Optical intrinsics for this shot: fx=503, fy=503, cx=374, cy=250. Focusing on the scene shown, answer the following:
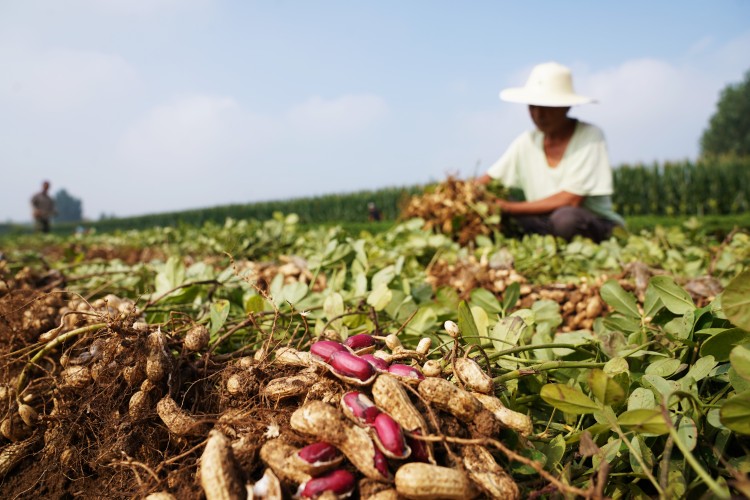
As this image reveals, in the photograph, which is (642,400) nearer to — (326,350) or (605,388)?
(605,388)

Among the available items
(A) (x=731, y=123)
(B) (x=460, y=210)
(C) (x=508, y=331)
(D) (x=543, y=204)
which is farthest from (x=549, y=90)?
(A) (x=731, y=123)

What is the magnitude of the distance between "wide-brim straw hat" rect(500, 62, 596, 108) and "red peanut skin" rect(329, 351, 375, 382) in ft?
11.0

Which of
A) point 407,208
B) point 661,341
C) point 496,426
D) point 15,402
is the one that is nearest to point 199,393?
point 15,402

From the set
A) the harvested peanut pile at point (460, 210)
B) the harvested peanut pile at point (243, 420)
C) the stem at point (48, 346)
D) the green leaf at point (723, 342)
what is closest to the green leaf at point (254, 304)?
the harvested peanut pile at point (243, 420)

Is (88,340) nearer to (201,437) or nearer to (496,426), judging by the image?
(201,437)

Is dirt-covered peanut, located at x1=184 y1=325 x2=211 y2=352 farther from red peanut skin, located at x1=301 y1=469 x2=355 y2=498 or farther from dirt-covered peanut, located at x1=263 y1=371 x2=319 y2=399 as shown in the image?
red peanut skin, located at x1=301 y1=469 x2=355 y2=498

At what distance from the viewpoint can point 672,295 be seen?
118 cm

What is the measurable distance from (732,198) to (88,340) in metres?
19.0

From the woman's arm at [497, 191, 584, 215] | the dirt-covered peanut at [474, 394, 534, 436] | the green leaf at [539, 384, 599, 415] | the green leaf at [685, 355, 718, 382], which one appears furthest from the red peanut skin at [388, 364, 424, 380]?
the woman's arm at [497, 191, 584, 215]

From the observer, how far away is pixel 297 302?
1538 millimetres

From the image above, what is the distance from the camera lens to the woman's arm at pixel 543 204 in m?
3.68

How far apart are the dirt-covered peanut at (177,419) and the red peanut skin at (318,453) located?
247 millimetres

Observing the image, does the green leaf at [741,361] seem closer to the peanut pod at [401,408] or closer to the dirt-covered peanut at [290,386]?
the peanut pod at [401,408]

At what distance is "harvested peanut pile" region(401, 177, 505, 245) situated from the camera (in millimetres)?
3521
